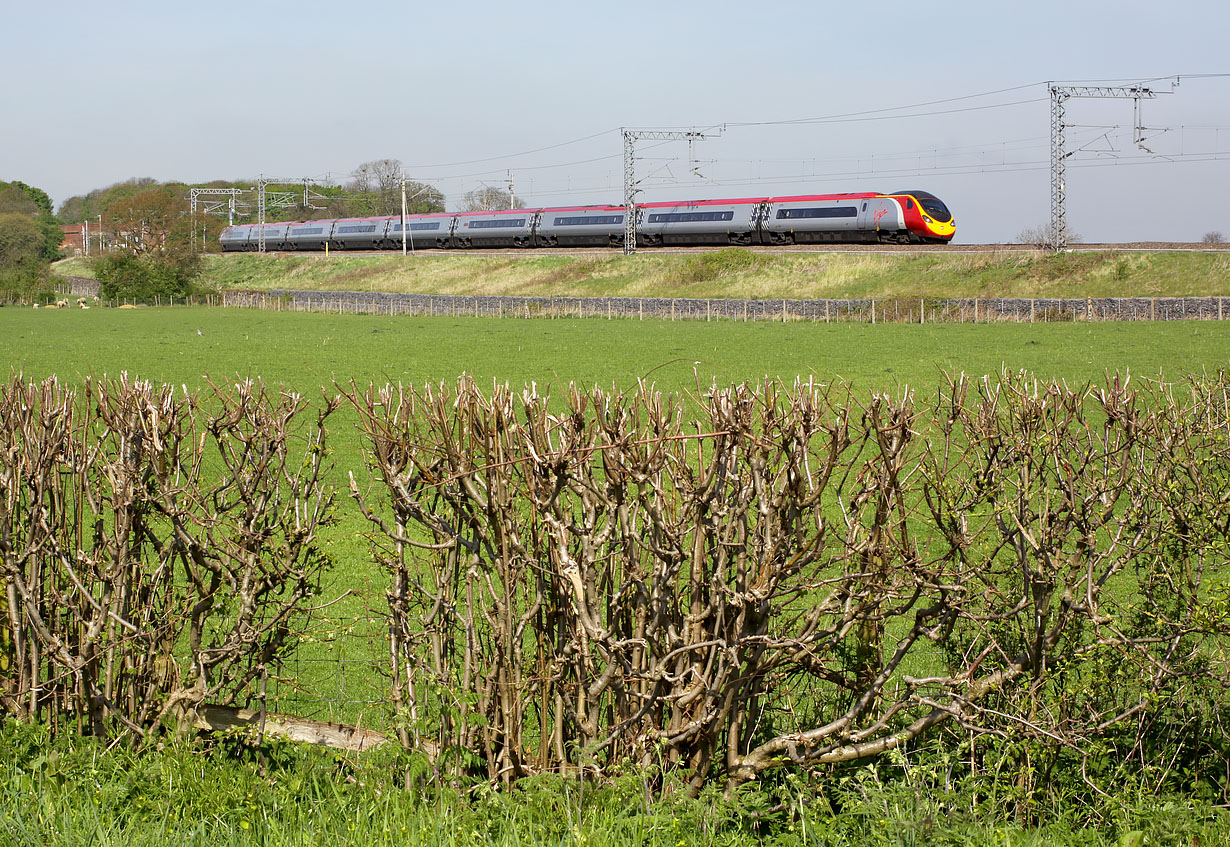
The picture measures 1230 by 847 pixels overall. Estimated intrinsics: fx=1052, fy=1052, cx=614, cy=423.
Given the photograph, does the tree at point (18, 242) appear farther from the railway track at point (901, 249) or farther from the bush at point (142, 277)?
the railway track at point (901, 249)

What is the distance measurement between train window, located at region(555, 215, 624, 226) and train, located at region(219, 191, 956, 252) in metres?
0.06

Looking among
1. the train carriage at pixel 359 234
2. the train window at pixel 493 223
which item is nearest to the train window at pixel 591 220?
the train window at pixel 493 223

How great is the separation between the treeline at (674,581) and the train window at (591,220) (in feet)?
193

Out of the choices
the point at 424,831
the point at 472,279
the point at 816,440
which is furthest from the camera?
the point at 472,279

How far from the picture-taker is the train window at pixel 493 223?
67.0 metres

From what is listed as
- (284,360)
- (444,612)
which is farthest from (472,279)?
(444,612)

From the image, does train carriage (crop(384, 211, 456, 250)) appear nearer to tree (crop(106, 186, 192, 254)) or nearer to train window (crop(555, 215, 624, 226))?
train window (crop(555, 215, 624, 226))

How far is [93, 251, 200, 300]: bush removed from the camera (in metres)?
68.7

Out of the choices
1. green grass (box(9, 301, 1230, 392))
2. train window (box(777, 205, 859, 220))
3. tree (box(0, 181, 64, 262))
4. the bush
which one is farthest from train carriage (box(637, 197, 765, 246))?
tree (box(0, 181, 64, 262))

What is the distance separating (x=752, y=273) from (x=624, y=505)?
5586 cm

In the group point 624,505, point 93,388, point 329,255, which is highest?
point 329,255

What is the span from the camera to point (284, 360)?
26.7 m

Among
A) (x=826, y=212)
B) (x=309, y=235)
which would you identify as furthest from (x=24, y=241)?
(x=826, y=212)

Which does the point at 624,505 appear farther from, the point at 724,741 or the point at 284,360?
the point at 284,360
